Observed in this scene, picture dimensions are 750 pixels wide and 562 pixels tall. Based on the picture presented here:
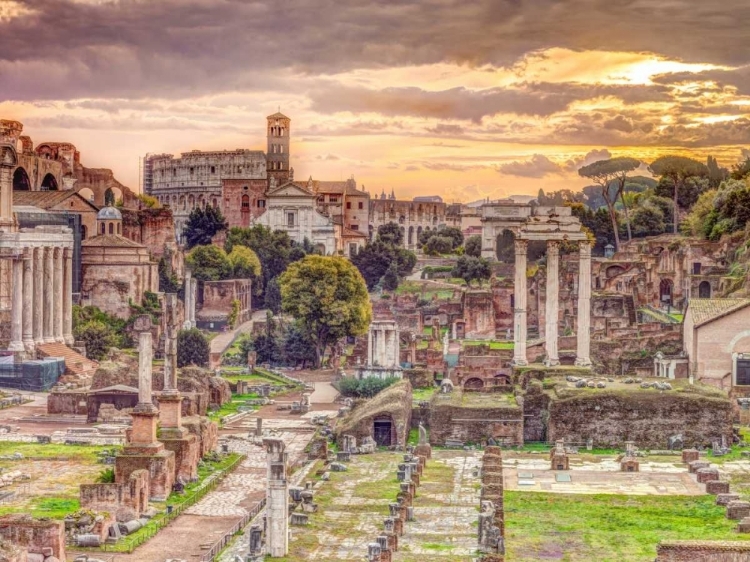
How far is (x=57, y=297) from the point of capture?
68125mm

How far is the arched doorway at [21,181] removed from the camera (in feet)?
293

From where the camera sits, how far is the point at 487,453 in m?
38.8

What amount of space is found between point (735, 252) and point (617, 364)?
59.3 feet

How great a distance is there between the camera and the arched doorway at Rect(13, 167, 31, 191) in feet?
293

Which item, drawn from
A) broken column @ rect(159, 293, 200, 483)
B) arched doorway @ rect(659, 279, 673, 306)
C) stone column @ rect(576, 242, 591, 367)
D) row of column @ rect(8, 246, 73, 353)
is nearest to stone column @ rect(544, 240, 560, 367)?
stone column @ rect(576, 242, 591, 367)

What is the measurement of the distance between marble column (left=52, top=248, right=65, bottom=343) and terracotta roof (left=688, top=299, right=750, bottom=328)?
97.9 feet

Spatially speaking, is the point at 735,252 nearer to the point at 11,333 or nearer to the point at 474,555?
the point at 11,333

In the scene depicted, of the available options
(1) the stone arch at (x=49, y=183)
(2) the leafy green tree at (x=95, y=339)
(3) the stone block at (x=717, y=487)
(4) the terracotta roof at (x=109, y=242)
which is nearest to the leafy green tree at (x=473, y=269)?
(4) the terracotta roof at (x=109, y=242)

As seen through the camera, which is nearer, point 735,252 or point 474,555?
point 474,555

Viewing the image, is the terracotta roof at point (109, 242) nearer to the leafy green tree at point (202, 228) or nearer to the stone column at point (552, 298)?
the leafy green tree at point (202, 228)

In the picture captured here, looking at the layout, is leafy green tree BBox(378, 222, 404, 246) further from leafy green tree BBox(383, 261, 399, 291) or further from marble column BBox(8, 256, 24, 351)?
marble column BBox(8, 256, 24, 351)

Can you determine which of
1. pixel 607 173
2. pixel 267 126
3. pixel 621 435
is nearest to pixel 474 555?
pixel 621 435

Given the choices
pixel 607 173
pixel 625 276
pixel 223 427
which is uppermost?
pixel 607 173

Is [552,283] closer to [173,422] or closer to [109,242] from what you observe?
[173,422]
